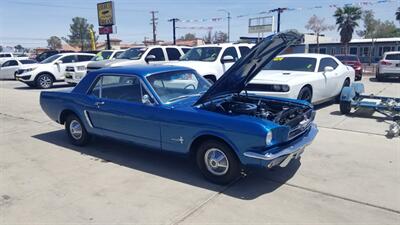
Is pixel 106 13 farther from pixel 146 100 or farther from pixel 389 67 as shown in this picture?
pixel 146 100

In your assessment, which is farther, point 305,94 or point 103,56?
point 103,56

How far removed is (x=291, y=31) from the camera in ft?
15.6

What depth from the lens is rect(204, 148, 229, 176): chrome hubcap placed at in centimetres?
428

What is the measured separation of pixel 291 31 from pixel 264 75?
3.81 m

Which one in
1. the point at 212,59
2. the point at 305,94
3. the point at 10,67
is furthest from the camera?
the point at 10,67

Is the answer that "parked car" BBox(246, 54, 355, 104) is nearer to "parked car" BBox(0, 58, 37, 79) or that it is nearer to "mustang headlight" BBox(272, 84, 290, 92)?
"mustang headlight" BBox(272, 84, 290, 92)

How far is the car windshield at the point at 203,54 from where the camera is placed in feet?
36.1

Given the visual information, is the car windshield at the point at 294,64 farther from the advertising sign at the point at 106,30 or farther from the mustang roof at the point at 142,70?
the advertising sign at the point at 106,30

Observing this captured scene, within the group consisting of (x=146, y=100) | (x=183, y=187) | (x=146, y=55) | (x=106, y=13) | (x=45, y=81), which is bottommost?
(x=183, y=187)

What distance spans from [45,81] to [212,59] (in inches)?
379

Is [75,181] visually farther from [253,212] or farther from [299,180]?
[299,180]

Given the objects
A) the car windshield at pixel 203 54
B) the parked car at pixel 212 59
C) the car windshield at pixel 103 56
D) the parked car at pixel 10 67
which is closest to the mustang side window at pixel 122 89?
the parked car at pixel 212 59

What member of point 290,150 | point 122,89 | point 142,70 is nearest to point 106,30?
point 122,89

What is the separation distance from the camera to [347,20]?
144 feet
